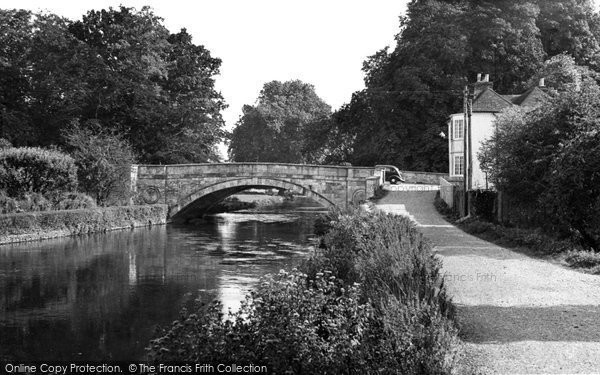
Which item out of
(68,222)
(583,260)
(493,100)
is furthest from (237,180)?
(583,260)

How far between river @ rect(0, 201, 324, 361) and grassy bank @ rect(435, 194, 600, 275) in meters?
Result: 6.01

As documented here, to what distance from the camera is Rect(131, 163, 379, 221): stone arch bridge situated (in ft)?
116

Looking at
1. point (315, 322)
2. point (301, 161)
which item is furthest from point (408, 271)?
point (301, 161)

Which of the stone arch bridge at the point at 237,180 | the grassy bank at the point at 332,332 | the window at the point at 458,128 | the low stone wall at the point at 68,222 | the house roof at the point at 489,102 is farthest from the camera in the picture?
the window at the point at 458,128

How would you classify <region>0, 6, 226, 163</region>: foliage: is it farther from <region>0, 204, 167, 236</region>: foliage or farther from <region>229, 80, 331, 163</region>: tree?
<region>229, 80, 331, 163</region>: tree

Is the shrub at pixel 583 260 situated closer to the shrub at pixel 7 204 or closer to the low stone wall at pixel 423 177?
the shrub at pixel 7 204

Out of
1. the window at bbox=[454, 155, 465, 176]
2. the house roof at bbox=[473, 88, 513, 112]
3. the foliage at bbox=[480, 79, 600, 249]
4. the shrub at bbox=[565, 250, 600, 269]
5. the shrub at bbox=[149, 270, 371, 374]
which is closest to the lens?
the shrub at bbox=[149, 270, 371, 374]

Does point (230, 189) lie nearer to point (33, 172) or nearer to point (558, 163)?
point (33, 172)

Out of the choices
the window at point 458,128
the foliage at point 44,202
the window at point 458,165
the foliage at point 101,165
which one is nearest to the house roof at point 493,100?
the window at point 458,128

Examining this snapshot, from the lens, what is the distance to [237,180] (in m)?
36.5

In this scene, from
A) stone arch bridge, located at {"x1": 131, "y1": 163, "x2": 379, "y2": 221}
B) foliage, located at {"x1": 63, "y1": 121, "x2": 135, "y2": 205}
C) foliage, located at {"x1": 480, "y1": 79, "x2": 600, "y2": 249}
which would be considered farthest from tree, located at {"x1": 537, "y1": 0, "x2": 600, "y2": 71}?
foliage, located at {"x1": 63, "y1": 121, "x2": 135, "y2": 205}

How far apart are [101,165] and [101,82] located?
830cm

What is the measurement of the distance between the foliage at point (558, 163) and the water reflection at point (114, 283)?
7.56 metres

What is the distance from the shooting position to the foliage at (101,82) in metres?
37.4
